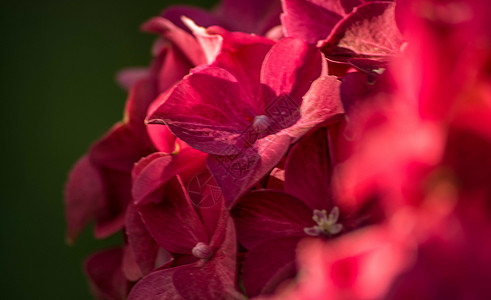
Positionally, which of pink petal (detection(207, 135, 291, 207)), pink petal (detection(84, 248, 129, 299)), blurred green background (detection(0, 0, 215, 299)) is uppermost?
pink petal (detection(207, 135, 291, 207))

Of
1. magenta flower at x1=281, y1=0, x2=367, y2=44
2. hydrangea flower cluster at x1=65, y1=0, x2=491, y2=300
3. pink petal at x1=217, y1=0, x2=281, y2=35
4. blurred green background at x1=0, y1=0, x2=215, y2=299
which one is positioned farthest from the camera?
blurred green background at x1=0, y1=0, x2=215, y2=299

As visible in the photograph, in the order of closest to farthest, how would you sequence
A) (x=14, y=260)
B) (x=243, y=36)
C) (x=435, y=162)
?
(x=435, y=162)
(x=243, y=36)
(x=14, y=260)

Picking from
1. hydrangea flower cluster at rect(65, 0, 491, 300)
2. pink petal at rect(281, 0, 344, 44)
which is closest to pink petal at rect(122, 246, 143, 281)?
hydrangea flower cluster at rect(65, 0, 491, 300)

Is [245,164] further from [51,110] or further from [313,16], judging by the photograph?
[51,110]

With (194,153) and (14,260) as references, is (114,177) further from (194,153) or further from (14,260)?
(14,260)

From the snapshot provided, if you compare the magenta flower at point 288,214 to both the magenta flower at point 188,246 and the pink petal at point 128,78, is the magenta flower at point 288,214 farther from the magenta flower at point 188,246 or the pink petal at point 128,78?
the pink petal at point 128,78

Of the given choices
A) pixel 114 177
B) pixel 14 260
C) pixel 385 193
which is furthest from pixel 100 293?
pixel 14 260

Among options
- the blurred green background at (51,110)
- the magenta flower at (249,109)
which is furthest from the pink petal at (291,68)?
the blurred green background at (51,110)

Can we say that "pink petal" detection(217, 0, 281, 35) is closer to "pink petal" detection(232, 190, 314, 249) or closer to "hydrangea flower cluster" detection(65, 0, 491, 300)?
"hydrangea flower cluster" detection(65, 0, 491, 300)
